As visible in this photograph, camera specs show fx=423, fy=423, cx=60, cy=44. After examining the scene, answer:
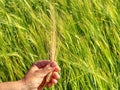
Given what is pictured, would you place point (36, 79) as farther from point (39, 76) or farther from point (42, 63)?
point (42, 63)

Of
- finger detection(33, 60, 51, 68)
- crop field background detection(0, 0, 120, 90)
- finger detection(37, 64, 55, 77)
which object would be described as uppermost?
finger detection(37, 64, 55, 77)

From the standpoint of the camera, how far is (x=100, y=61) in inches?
77.7

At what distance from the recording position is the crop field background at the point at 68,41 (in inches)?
74.4

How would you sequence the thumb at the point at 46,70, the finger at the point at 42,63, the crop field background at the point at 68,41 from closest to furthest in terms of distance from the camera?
the thumb at the point at 46,70 → the finger at the point at 42,63 → the crop field background at the point at 68,41

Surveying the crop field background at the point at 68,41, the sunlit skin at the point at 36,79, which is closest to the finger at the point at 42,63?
the sunlit skin at the point at 36,79

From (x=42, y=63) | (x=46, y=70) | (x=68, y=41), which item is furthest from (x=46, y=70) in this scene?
(x=68, y=41)

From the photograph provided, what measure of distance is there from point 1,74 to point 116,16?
0.70m

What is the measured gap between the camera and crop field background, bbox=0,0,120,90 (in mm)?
1891

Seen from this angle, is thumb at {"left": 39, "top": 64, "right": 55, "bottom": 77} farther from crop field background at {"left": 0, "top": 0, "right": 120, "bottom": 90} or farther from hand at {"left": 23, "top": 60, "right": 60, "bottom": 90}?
crop field background at {"left": 0, "top": 0, "right": 120, "bottom": 90}

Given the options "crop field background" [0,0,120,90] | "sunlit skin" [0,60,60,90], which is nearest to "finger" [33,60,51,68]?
"sunlit skin" [0,60,60,90]

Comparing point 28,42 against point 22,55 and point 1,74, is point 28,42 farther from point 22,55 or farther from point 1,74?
point 1,74

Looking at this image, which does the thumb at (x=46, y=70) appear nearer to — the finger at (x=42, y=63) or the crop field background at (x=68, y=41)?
the finger at (x=42, y=63)

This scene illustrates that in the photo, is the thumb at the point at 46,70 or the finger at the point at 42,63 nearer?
the thumb at the point at 46,70

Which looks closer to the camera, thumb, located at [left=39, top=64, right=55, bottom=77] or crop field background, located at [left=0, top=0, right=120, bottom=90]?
thumb, located at [left=39, top=64, right=55, bottom=77]
